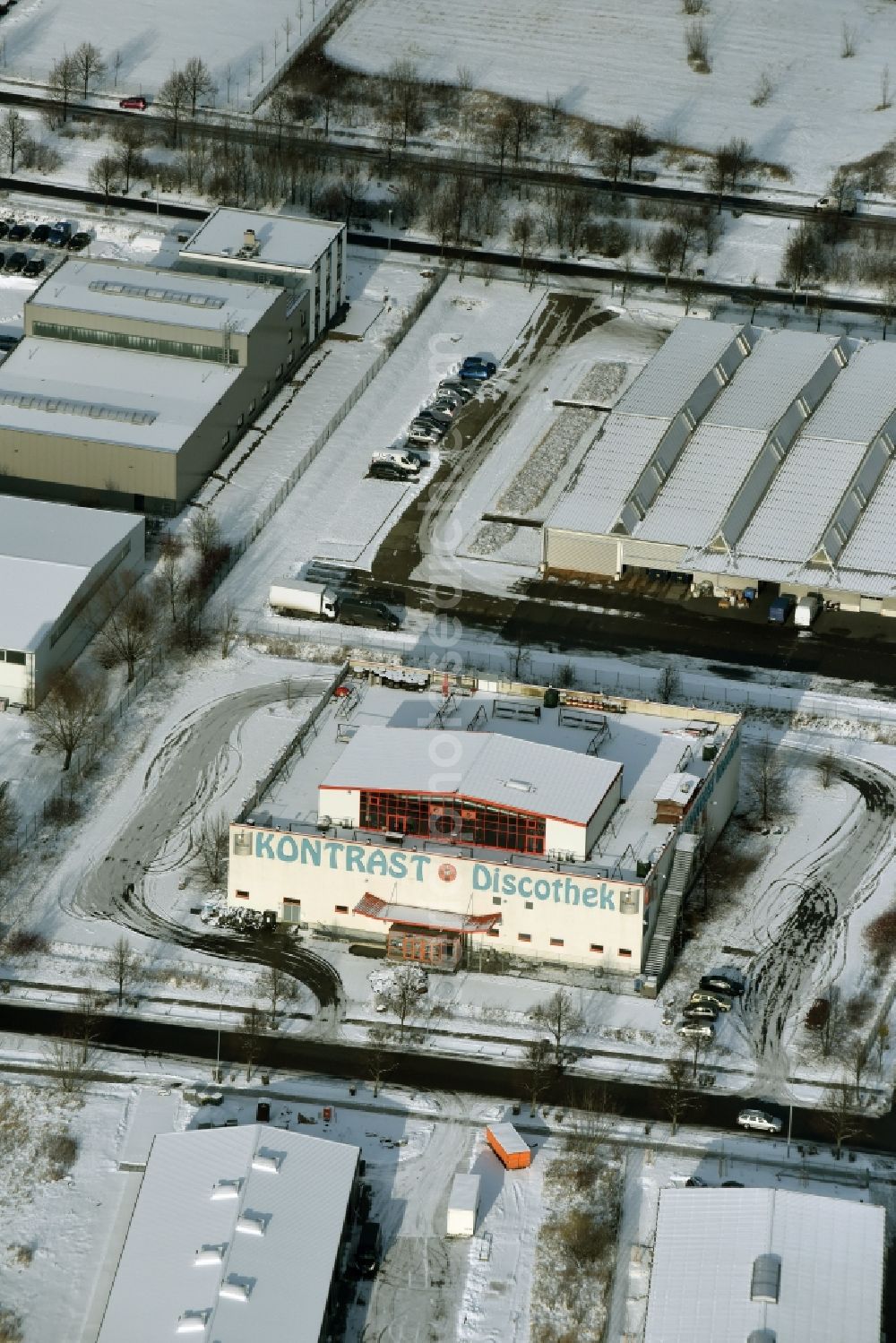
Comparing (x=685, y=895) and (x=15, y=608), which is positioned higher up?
(x=15, y=608)

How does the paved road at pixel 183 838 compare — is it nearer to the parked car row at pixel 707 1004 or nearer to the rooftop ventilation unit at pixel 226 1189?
the rooftop ventilation unit at pixel 226 1189

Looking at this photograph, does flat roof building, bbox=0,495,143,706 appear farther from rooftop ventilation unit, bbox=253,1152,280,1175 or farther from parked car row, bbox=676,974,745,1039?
rooftop ventilation unit, bbox=253,1152,280,1175

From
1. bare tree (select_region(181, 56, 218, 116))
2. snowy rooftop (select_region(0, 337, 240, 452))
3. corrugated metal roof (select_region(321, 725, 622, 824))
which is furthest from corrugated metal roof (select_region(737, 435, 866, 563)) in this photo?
bare tree (select_region(181, 56, 218, 116))

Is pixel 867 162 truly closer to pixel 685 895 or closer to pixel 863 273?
pixel 863 273

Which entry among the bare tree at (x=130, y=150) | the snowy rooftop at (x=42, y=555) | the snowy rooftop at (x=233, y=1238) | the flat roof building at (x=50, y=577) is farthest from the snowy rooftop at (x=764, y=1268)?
the bare tree at (x=130, y=150)

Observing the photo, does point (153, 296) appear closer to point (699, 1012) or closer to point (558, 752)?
point (558, 752)

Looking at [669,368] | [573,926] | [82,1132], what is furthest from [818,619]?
[82,1132]

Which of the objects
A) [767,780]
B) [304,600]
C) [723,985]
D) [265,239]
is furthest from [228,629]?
[265,239]
